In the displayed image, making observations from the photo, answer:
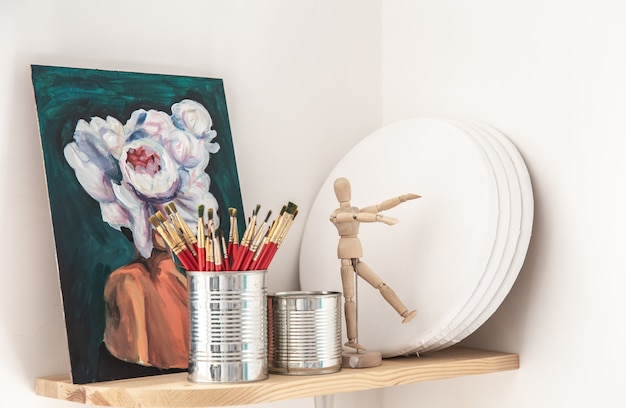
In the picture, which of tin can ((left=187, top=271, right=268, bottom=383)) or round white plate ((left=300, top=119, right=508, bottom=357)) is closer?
tin can ((left=187, top=271, right=268, bottom=383))

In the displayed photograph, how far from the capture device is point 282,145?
50.0 inches

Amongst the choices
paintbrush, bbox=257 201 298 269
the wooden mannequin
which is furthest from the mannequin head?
paintbrush, bbox=257 201 298 269

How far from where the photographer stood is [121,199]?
1057 millimetres

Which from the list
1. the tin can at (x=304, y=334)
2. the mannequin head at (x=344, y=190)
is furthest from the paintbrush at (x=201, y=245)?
the mannequin head at (x=344, y=190)

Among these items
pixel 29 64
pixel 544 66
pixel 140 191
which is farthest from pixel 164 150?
pixel 544 66

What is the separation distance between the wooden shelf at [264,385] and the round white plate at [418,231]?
0.16 feet

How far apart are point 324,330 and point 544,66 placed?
46 centimetres

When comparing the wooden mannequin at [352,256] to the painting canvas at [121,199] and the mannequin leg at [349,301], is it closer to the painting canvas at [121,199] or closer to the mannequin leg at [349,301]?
the mannequin leg at [349,301]

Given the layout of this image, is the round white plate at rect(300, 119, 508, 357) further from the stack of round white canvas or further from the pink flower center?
the pink flower center

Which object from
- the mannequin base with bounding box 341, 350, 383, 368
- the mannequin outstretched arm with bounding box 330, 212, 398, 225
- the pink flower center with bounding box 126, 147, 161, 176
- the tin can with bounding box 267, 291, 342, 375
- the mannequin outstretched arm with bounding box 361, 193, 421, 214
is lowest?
the mannequin base with bounding box 341, 350, 383, 368

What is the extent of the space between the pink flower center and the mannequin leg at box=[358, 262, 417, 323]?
11.9 inches

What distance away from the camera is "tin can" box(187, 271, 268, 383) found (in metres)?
0.91

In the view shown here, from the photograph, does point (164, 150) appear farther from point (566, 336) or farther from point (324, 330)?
point (566, 336)

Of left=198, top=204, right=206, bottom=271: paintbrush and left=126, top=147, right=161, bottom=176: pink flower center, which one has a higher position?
left=126, top=147, right=161, bottom=176: pink flower center
